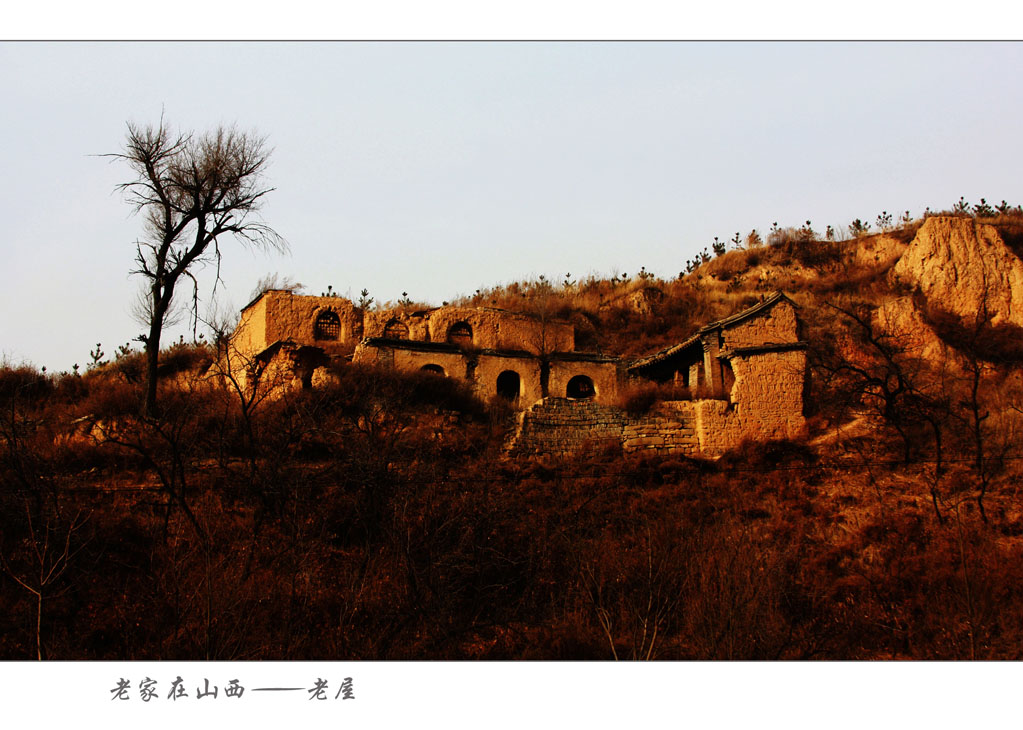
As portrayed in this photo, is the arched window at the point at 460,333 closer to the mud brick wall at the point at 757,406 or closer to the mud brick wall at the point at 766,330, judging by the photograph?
the mud brick wall at the point at 766,330

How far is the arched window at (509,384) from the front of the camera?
85.0 ft

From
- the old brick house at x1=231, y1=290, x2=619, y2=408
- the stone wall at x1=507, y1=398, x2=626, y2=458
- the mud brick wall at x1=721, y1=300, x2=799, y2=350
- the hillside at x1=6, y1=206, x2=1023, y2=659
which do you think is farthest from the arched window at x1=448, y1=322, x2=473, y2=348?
the mud brick wall at x1=721, y1=300, x2=799, y2=350

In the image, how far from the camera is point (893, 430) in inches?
795

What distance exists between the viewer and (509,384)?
86.0ft

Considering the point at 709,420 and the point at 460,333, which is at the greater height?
the point at 460,333

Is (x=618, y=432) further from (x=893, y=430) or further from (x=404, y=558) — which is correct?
(x=404, y=558)

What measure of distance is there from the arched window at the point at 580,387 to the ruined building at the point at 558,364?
3cm

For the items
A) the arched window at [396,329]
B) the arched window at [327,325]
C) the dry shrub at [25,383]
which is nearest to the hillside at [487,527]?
the dry shrub at [25,383]

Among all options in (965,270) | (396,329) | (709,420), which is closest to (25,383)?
(396,329)

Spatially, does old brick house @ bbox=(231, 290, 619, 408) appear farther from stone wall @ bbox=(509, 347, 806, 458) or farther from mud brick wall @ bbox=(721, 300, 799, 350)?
mud brick wall @ bbox=(721, 300, 799, 350)

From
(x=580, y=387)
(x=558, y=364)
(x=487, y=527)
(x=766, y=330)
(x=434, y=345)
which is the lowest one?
(x=487, y=527)

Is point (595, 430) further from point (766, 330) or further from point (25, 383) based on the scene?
point (25, 383)

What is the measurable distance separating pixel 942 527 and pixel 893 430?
4217mm

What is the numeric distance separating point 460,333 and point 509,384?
9.96 ft
